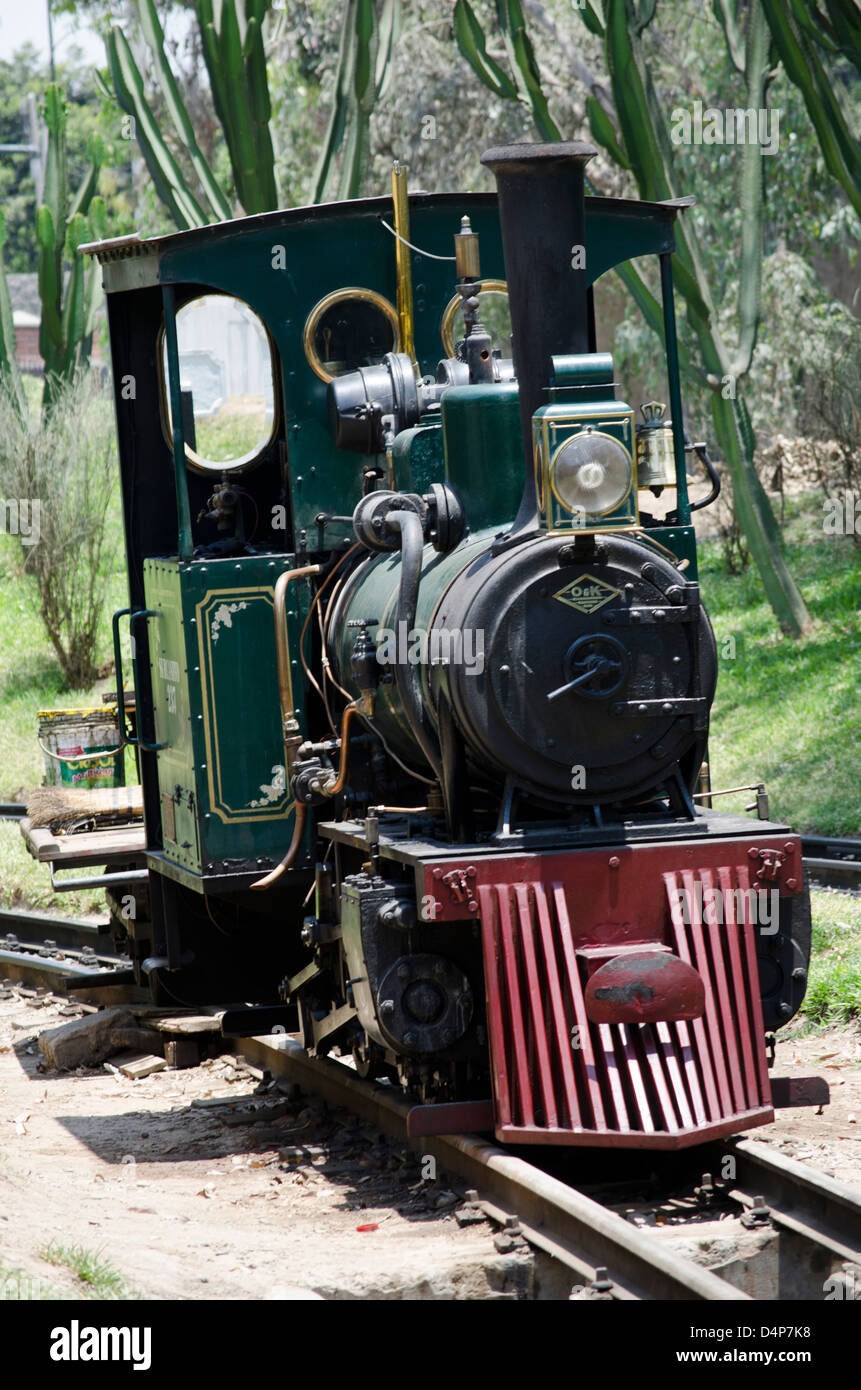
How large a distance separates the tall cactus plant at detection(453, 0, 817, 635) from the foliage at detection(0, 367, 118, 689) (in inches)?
232

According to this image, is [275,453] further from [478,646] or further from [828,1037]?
[828,1037]

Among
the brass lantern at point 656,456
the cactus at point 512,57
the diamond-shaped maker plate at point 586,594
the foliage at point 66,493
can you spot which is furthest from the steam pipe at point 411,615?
the foliage at point 66,493

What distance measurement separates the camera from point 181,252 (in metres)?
6.45

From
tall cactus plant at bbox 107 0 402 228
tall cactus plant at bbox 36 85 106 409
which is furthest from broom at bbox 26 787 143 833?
tall cactus plant at bbox 36 85 106 409

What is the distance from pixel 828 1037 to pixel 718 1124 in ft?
7.26

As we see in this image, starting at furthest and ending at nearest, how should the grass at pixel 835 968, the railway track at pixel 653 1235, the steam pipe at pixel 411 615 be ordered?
the grass at pixel 835 968 < the steam pipe at pixel 411 615 < the railway track at pixel 653 1235

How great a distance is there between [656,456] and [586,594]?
112cm

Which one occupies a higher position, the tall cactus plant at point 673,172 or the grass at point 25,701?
the tall cactus plant at point 673,172

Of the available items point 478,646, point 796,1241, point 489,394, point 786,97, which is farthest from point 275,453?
point 786,97

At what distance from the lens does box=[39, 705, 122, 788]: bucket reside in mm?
9672

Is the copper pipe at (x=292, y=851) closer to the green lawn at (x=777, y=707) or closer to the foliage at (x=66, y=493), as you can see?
the green lawn at (x=777, y=707)

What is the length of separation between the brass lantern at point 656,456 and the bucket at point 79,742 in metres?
4.25

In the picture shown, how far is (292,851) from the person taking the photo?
6.46 meters

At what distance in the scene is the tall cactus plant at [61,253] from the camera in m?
17.8
